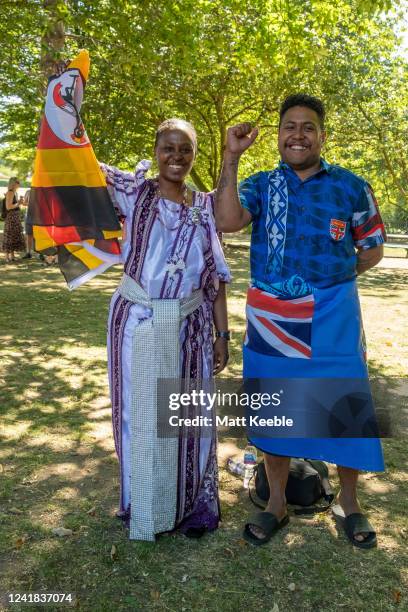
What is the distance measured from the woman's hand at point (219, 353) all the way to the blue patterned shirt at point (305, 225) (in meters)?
0.41

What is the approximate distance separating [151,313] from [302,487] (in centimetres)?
140

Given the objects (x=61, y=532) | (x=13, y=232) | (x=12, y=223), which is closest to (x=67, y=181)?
(x=61, y=532)

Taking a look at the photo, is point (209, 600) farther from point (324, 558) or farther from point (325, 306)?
point (325, 306)

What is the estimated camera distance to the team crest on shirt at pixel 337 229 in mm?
2885

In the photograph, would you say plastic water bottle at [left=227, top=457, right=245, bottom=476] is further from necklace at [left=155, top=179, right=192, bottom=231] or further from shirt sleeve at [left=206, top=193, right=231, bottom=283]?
necklace at [left=155, top=179, right=192, bottom=231]

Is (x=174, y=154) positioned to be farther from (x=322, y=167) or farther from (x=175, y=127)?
(x=322, y=167)

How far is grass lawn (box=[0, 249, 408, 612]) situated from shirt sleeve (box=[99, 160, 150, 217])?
5.56 ft

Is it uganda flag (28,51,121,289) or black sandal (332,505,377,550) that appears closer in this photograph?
uganda flag (28,51,121,289)

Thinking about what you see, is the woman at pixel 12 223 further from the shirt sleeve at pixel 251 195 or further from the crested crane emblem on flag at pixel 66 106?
the shirt sleeve at pixel 251 195

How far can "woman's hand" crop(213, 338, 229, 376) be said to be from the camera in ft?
10.6

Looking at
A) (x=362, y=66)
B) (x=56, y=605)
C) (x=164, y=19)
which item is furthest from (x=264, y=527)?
(x=362, y=66)

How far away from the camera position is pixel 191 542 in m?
3.08

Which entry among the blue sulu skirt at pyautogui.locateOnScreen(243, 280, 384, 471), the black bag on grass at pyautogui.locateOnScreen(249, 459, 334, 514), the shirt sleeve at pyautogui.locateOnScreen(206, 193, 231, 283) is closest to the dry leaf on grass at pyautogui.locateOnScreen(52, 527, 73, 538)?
the black bag on grass at pyautogui.locateOnScreen(249, 459, 334, 514)

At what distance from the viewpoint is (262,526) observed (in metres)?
3.13
